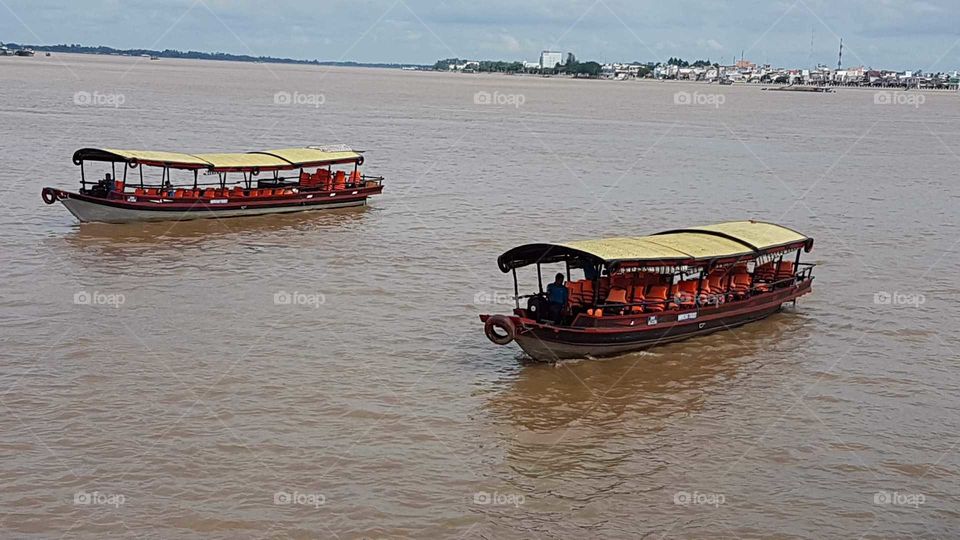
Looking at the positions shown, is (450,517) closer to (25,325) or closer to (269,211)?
(25,325)

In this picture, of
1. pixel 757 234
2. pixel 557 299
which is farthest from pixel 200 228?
pixel 757 234

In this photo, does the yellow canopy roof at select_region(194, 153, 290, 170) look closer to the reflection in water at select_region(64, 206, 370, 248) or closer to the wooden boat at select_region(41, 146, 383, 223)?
the wooden boat at select_region(41, 146, 383, 223)

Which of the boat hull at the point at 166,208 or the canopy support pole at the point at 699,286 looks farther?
the boat hull at the point at 166,208

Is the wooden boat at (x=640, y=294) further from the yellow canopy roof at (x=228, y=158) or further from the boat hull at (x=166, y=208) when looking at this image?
the yellow canopy roof at (x=228, y=158)

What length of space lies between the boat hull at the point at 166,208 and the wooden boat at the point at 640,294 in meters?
13.4

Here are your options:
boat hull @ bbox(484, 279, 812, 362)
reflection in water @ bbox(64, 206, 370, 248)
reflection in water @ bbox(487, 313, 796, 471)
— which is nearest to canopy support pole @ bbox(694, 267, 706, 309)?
boat hull @ bbox(484, 279, 812, 362)

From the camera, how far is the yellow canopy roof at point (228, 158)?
28297 millimetres

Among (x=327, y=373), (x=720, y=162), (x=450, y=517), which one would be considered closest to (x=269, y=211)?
(x=327, y=373)

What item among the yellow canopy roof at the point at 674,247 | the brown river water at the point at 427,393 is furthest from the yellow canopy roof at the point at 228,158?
the yellow canopy roof at the point at 674,247

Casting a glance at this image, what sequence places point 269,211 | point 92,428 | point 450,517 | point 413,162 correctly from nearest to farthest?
point 450,517
point 92,428
point 269,211
point 413,162

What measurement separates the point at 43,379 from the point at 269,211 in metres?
15.7

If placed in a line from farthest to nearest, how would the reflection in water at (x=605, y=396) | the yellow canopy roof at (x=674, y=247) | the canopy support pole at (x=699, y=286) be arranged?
1. the canopy support pole at (x=699, y=286)
2. the yellow canopy roof at (x=674, y=247)
3. the reflection in water at (x=605, y=396)

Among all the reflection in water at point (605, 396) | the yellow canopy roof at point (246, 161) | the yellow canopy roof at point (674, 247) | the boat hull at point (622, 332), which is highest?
the yellow canopy roof at point (246, 161)

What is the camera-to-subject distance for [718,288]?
20.0m
